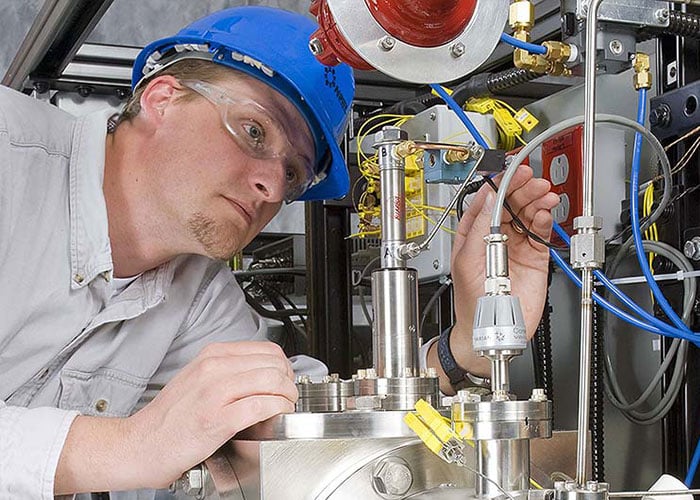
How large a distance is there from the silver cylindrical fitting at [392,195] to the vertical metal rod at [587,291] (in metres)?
0.20

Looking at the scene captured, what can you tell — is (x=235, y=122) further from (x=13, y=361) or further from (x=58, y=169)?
(x=13, y=361)

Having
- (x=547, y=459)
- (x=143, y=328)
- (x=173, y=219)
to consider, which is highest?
(x=173, y=219)

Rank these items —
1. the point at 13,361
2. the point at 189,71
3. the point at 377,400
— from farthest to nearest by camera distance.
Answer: the point at 189,71, the point at 13,361, the point at 377,400

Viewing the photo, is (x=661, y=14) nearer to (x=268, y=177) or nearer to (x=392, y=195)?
(x=392, y=195)

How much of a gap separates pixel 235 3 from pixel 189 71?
1457mm

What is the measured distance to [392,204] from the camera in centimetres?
80

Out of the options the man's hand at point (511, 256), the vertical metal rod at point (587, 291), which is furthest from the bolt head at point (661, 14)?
the vertical metal rod at point (587, 291)

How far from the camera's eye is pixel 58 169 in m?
1.35

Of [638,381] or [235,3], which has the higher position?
[235,3]

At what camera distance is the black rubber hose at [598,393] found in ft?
3.73

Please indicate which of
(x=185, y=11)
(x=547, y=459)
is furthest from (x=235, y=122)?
(x=185, y=11)

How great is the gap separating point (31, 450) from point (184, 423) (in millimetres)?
197

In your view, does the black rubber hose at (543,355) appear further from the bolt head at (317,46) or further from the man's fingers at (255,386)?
the bolt head at (317,46)

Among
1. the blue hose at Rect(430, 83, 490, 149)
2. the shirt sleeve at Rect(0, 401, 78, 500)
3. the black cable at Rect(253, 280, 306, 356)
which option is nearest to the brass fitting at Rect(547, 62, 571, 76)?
the blue hose at Rect(430, 83, 490, 149)
